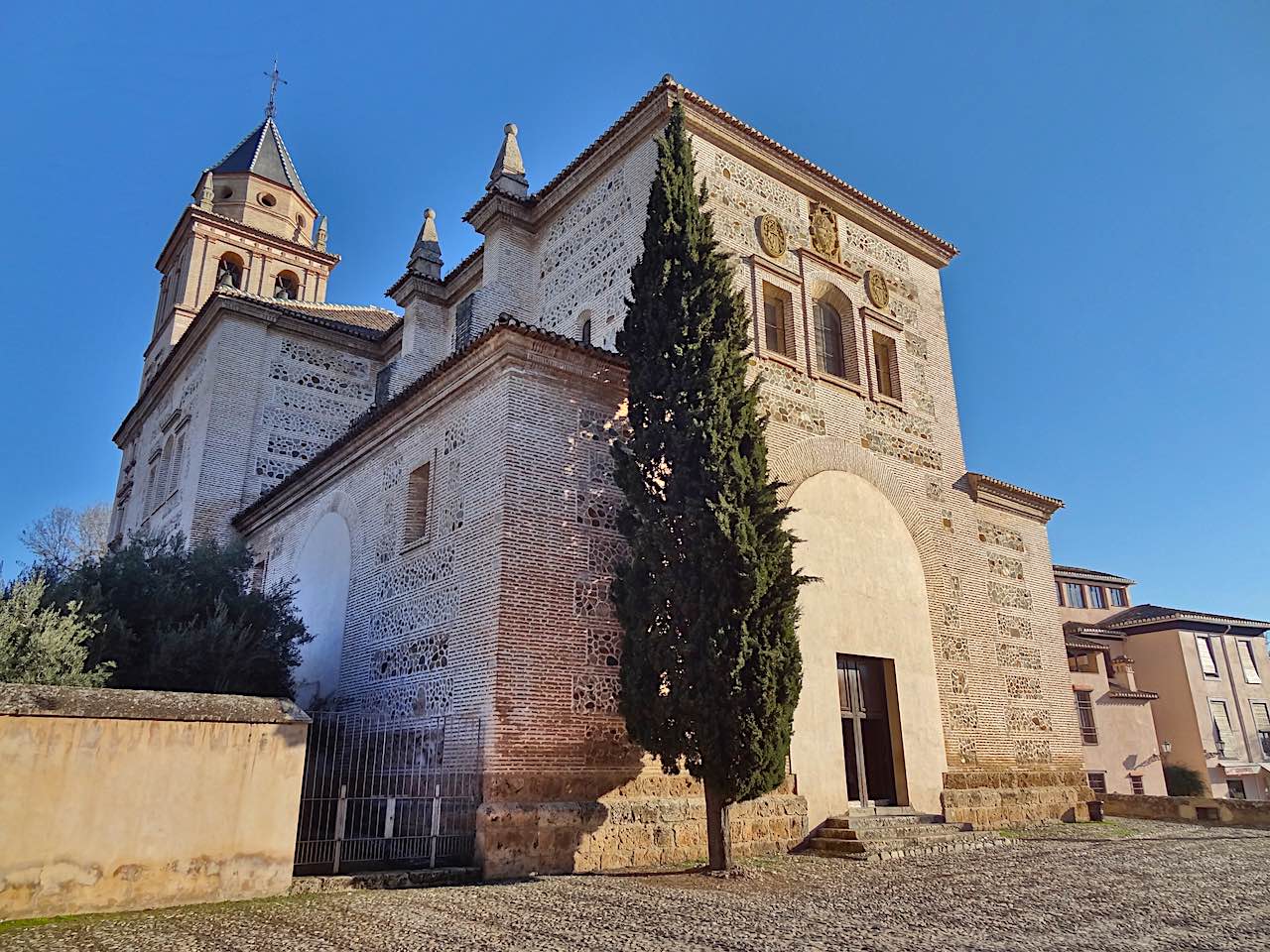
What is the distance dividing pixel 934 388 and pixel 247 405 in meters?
13.8

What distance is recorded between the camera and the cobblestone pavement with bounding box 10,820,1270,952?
540 centimetres

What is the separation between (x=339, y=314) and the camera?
21.2m

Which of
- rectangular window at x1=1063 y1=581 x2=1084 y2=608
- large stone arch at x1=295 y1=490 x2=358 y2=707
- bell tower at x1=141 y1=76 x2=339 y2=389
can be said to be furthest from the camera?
rectangular window at x1=1063 y1=581 x2=1084 y2=608

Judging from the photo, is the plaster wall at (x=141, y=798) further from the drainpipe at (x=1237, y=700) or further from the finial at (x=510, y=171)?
the drainpipe at (x=1237, y=700)

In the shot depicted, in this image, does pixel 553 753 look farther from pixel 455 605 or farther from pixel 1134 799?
pixel 1134 799

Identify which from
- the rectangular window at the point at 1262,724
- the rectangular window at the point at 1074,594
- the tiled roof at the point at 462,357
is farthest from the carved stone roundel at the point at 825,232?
the rectangular window at the point at 1262,724

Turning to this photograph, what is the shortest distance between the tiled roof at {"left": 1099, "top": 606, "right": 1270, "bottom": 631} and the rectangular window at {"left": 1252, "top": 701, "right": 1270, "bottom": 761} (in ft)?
10.6

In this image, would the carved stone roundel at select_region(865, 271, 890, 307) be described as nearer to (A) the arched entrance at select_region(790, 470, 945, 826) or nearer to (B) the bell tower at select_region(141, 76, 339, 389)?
(A) the arched entrance at select_region(790, 470, 945, 826)

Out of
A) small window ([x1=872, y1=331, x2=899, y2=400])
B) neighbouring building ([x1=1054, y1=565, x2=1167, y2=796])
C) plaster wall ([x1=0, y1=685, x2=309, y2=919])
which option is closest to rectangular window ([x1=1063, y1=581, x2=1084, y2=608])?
neighbouring building ([x1=1054, y1=565, x2=1167, y2=796])

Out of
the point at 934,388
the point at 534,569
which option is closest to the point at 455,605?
the point at 534,569

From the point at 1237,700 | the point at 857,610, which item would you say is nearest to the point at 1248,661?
the point at 1237,700

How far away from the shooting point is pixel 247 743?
6.99 metres

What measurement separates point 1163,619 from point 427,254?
31404 mm

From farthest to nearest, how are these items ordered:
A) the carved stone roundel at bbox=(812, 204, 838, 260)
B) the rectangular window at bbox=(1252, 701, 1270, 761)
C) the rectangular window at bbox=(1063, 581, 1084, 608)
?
the rectangular window at bbox=(1063, 581, 1084, 608), the rectangular window at bbox=(1252, 701, 1270, 761), the carved stone roundel at bbox=(812, 204, 838, 260)
